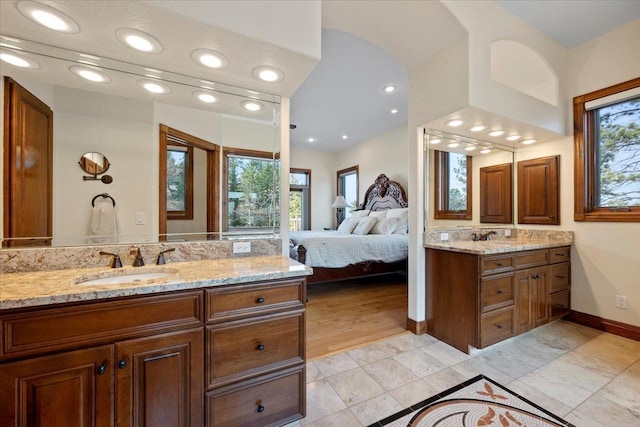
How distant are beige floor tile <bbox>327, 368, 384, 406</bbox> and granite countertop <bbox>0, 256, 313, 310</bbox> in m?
0.95

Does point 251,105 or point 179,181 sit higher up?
point 251,105

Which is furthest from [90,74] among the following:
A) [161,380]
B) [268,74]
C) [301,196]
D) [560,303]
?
[301,196]

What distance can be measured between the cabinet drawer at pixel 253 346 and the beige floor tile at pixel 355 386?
1.82 ft

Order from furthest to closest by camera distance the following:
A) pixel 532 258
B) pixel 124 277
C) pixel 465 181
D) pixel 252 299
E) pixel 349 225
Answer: pixel 349 225 < pixel 465 181 < pixel 532 258 < pixel 124 277 < pixel 252 299

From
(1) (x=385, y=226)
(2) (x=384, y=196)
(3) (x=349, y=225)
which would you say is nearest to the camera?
(1) (x=385, y=226)

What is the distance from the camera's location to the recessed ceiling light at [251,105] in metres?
1.97

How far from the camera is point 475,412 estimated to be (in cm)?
154

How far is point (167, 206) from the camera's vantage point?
180 cm

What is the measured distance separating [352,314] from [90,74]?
3.07m

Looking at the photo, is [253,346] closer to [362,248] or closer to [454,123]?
[454,123]

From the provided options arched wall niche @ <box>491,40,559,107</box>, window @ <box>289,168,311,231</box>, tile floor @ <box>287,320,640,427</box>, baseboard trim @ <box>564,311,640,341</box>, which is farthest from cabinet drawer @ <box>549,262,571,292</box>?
window @ <box>289,168,311,231</box>

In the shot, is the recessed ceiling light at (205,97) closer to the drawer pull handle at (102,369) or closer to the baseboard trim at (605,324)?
the drawer pull handle at (102,369)

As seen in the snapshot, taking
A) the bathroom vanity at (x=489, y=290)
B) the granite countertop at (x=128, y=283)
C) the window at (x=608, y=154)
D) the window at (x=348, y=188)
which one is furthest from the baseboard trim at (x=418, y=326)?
the window at (x=348, y=188)

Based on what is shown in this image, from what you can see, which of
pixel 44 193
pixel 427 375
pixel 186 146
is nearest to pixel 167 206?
pixel 186 146
